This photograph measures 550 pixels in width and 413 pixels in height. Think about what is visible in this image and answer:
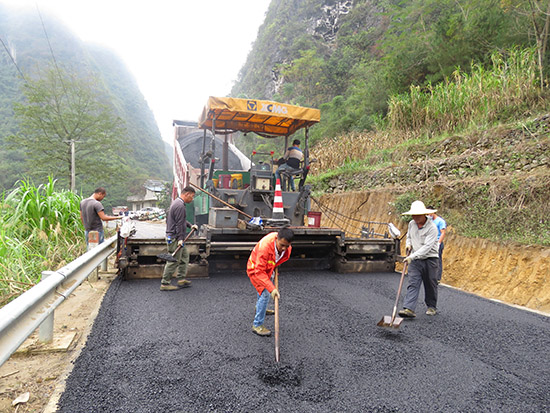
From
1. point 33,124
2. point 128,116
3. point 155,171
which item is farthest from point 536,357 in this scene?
point 128,116

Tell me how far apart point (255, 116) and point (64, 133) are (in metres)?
23.4

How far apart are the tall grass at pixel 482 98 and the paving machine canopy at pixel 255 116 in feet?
15.0

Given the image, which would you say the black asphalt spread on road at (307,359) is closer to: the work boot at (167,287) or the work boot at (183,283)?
the work boot at (167,287)

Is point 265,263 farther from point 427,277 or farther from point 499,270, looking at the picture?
point 499,270

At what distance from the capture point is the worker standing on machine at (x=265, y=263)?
3.11m

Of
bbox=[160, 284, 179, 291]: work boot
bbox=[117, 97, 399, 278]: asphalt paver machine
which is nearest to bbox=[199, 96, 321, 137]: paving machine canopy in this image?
bbox=[117, 97, 399, 278]: asphalt paver machine

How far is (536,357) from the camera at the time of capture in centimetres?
296

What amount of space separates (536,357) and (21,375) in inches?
157

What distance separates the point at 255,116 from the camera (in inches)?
255

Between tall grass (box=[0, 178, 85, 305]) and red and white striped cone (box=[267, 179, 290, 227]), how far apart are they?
331 cm

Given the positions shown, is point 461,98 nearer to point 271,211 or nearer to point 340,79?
point 271,211

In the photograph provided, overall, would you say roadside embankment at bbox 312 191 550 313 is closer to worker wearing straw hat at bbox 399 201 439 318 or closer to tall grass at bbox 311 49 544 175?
worker wearing straw hat at bbox 399 201 439 318

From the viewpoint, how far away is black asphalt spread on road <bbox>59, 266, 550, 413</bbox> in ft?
7.13

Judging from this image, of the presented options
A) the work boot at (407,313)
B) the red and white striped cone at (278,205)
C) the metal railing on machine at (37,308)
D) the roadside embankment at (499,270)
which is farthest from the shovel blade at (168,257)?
the roadside embankment at (499,270)
